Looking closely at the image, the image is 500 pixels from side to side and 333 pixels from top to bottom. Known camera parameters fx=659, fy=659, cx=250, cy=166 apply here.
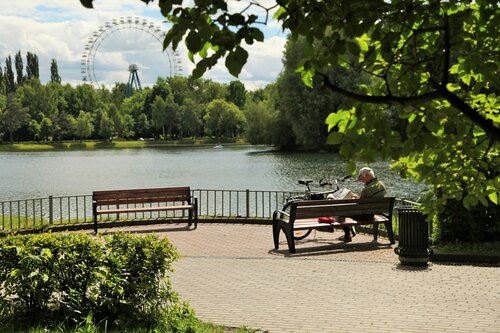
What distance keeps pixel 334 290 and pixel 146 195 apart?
776 cm

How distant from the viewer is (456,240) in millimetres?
10750

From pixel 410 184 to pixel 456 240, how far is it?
2038 centimetres

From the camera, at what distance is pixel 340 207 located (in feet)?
36.6

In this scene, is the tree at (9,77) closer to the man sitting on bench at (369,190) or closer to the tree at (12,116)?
the tree at (12,116)

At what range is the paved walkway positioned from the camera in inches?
249

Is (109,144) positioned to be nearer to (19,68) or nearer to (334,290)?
(19,68)

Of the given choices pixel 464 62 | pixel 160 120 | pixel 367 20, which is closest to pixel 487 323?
pixel 464 62

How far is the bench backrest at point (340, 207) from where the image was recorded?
10.9m

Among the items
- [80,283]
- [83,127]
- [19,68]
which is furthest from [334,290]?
[19,68]

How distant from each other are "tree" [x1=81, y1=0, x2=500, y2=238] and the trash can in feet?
17.9

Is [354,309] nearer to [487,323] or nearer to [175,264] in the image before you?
[487,323]

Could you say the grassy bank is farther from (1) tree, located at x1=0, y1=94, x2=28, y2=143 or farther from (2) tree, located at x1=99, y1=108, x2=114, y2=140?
(1) tree, located at x1=0, y1=94, x2=28, y2=143

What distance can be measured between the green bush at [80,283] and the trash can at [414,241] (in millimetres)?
4321

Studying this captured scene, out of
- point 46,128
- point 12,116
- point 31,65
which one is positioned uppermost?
point 31,65
